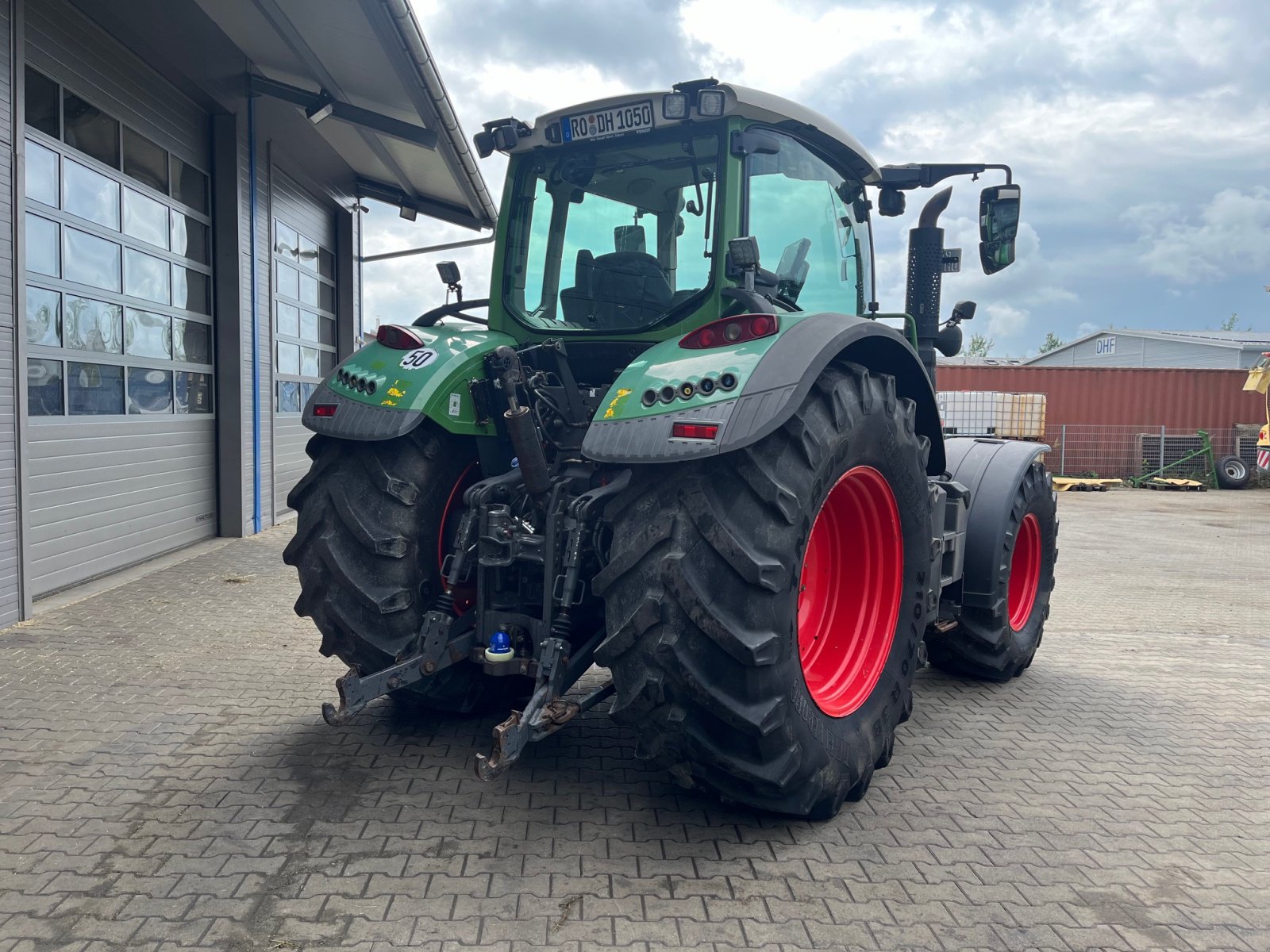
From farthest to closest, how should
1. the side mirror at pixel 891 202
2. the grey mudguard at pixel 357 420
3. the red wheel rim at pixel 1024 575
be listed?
the red wheel rim at pixel 1024 575, the side mirror at pixel 891 202, the grey mudguard at pixel 357 420

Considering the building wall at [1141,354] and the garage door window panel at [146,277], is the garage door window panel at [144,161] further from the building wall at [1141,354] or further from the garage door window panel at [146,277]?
the building wall at [1141,354]

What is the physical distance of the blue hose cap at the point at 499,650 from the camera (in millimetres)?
3344

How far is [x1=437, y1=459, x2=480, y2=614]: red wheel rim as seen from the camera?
3658 mm

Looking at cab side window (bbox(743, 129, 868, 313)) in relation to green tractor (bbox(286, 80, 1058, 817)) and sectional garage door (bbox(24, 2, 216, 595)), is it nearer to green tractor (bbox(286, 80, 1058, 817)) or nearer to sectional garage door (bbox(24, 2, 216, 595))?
green tractor (bbox(286, 80, 1058, 817))

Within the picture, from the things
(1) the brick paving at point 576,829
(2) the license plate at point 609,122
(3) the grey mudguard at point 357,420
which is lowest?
(1) the brick paving at point 576,829

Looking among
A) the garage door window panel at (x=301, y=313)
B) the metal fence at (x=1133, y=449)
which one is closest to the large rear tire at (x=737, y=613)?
the garage door window panel at (x=301, y=313)

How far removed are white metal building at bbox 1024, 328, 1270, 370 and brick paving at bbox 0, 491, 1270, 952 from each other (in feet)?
91.7

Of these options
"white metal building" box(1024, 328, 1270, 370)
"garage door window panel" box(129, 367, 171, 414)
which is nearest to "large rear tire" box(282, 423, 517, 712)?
"garage door window panel" box(129, 367, 171, 414)

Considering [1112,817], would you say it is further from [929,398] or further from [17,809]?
[17,809]

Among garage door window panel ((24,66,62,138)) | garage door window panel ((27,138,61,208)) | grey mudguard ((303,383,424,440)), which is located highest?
garage door window panel ((24,66,62,138))

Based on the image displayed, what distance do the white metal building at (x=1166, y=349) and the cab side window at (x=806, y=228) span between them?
90.5ft

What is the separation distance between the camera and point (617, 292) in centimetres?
392

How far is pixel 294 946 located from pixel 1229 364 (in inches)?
1465

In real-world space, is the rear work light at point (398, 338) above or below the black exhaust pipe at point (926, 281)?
below
